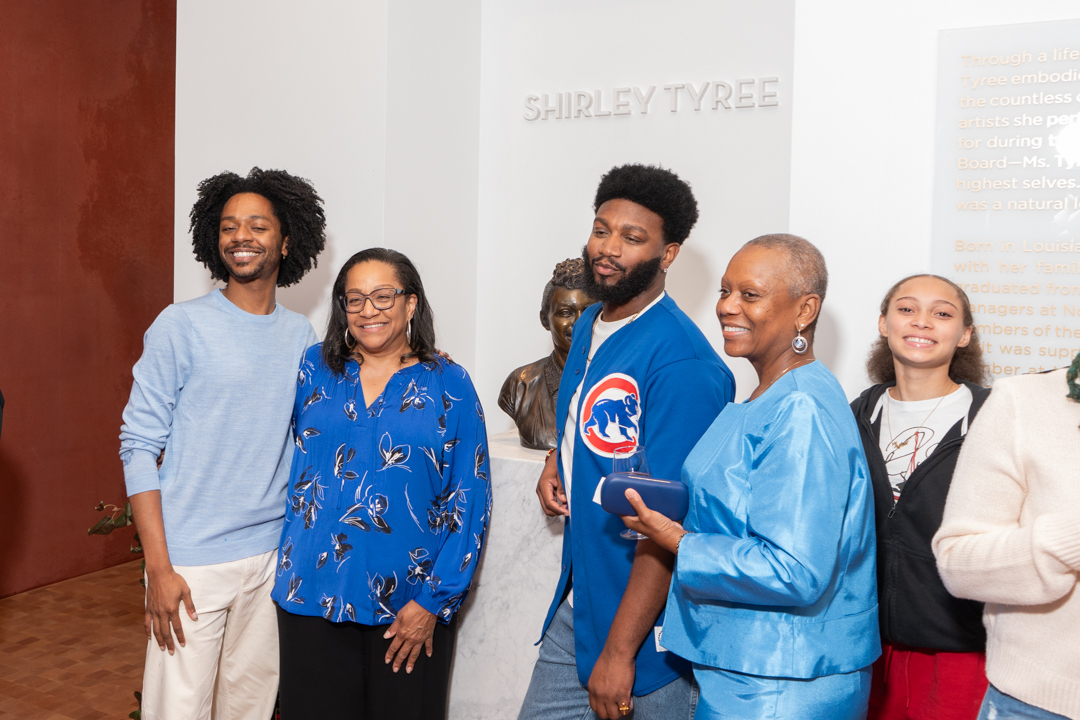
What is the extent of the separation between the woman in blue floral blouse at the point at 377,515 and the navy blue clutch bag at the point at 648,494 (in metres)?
0.73

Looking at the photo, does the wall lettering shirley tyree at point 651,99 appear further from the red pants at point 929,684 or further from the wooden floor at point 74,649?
the wooden floor at point 74,649

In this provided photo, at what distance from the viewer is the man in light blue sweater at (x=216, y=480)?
230 cm

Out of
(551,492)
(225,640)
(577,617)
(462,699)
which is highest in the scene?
(551,492)

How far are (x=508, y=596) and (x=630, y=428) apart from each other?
1102 millimetres

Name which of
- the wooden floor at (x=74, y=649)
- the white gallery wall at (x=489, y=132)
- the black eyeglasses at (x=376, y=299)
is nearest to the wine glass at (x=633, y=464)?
the black eyeglasses at (x=376, y=299)

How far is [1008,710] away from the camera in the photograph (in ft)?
4.73

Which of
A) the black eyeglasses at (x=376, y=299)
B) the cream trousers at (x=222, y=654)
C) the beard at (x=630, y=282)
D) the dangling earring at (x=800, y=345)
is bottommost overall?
the cream trousers at (x=222, y=654)

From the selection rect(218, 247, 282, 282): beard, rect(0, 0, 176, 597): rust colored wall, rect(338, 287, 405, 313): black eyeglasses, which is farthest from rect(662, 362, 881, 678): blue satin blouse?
rect(0, 0, 176, 597): rust colored wall

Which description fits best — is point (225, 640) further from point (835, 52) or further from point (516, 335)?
point (835, 52)

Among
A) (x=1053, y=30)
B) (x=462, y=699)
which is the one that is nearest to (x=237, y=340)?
(x=462, y=699)

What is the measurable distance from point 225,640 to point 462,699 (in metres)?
0.87

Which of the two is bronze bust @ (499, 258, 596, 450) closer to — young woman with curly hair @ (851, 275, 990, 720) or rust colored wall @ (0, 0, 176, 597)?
young woman with curly hair @ (851, 275, 990, 720)

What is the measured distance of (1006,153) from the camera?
2.53m

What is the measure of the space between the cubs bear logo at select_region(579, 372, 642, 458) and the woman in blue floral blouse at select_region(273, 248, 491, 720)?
1.52ft
